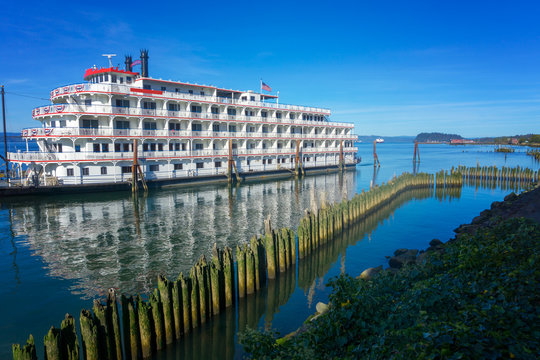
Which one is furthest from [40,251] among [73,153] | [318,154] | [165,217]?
[318,154]

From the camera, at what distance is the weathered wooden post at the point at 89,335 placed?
8219 millimetres

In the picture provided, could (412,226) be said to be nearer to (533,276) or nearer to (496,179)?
(533,276)

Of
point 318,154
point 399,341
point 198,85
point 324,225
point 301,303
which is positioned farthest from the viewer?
point 318,154

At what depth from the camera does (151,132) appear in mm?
41375

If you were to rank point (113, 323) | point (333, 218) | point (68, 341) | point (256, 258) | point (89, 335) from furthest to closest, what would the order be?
point (333, 218), point (256, 258), point (113, 323), point (89, 335), point (68, 341)

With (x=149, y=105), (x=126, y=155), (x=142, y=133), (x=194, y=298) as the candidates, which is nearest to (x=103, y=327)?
(x=194, y=298)

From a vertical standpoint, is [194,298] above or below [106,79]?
below

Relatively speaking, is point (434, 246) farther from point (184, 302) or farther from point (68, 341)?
point (68, 341)

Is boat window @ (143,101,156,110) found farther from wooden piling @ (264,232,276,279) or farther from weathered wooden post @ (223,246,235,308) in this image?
weathered wooden post @ (223,246,235,308)

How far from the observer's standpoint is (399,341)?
6012 millimetres

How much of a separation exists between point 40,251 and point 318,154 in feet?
170

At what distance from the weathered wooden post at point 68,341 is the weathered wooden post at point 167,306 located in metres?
2.52

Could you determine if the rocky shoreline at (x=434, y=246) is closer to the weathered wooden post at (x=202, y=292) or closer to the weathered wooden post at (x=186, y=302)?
the weathered wooden post at (x=202, y=292)

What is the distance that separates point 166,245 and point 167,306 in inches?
428
